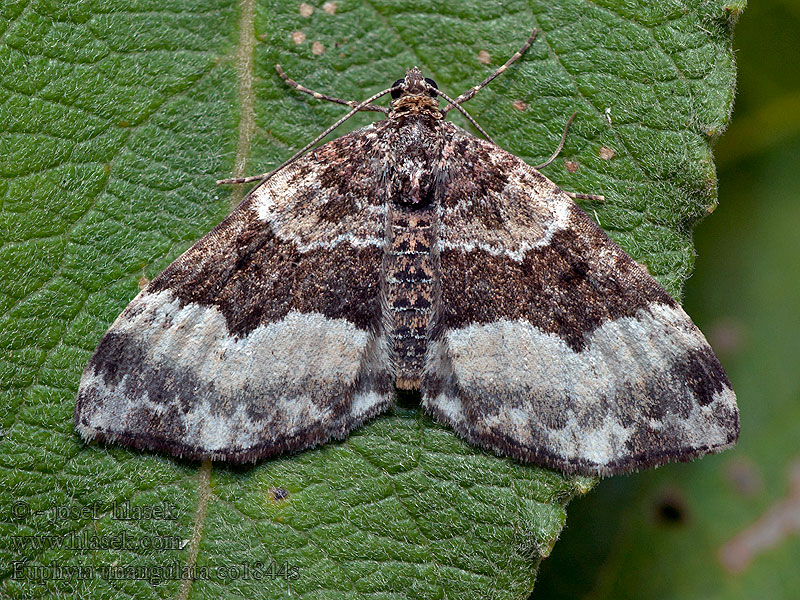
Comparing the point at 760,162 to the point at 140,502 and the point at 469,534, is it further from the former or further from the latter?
the point at 140,502

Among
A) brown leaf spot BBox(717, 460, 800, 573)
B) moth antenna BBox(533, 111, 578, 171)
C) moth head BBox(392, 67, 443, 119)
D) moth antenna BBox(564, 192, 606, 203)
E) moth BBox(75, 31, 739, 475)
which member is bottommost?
brown leaf spot BBox(717, 460, 800, 573)

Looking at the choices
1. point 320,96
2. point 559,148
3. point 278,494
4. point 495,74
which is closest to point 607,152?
point 559,148

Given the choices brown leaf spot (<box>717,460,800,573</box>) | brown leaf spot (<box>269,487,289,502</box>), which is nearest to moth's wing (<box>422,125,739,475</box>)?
brown leaf spot (<box>269,487,289,502</box>)

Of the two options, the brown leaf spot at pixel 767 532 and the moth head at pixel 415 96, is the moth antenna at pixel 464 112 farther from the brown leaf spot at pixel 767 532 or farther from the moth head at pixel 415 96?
the brown leaf spot at pixel 767 532

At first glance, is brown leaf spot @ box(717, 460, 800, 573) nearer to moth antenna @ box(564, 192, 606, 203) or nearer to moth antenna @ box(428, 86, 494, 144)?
moth antenna @ box(564, 192, 606, 203)

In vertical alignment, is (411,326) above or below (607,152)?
below

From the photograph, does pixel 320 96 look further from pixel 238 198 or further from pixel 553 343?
pixel 553 343
